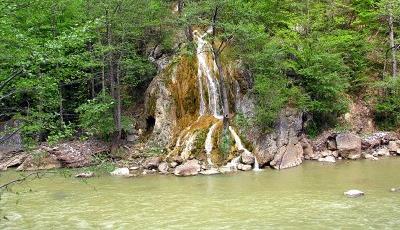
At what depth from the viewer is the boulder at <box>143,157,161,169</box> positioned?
69.6 feet

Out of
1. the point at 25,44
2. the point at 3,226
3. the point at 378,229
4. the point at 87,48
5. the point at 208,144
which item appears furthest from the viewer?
the point at 87,48

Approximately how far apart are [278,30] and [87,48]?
1145cm

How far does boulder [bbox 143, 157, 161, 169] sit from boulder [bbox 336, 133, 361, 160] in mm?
8687

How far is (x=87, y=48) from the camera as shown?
2788 cm

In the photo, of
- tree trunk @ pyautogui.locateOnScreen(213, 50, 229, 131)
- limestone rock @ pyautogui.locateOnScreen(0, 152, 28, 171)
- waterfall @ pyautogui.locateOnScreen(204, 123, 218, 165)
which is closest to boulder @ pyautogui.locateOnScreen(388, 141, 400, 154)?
tree trunk @ pyautogui.locateOnScreen(213, 50, 229, 131)

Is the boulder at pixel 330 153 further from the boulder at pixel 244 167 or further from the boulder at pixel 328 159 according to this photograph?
the boulder at pixel 244 167

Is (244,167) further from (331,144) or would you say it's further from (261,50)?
(261,50)

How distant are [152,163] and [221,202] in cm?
767

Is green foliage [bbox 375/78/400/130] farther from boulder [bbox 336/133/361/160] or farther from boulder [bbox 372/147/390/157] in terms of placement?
boulder [bbox 336/133/361/160]

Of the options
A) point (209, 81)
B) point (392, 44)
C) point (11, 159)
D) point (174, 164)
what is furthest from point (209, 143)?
point (392, 44)

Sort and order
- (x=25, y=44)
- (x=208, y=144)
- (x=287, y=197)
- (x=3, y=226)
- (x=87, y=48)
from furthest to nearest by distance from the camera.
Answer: (x=87, y=48) → (x=208, y=144) → (x=287, y=197) → (x=3, y=226) → (x=25, y=44)

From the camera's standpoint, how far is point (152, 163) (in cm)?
2130

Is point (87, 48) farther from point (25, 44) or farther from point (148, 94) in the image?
point (25, 44)

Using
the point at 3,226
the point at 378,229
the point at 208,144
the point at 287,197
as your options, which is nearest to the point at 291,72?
the point at 208,144
